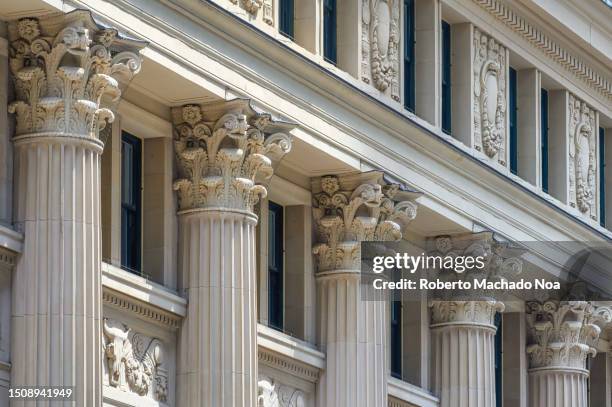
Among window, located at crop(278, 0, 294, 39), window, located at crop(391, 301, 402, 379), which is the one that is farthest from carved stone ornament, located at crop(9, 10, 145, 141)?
window, located at crop(391, 301, 402, 379)

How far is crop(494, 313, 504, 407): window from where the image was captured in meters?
56.1

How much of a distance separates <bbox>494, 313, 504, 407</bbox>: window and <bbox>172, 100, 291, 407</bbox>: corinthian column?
44.5 ft

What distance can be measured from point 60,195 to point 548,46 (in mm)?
20268

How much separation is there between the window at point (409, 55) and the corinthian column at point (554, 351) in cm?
807

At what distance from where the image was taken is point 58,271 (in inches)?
1502

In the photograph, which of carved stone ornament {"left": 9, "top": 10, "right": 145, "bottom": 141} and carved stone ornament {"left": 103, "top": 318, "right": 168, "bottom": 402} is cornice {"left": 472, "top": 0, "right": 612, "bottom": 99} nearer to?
carved stone ornament {"left": 103, "top": 318, "right": 168, "bottom": 402}

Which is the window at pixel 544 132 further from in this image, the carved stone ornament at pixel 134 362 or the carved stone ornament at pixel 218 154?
the carved stone ornament at pixel 134 362

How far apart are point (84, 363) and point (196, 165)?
635cm

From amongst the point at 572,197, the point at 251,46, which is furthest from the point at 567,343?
the point at 251,46

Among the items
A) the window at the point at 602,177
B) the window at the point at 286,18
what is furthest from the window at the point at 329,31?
the window at the point at 602,177

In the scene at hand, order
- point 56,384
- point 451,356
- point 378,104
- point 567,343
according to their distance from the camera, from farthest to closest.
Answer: point 567,343, point 451,356, point 378,104, point 56,384

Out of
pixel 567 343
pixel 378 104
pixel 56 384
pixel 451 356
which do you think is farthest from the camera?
pixel 567 343

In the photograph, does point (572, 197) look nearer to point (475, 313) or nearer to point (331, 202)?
point (475, 313)

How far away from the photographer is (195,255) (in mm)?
43125
